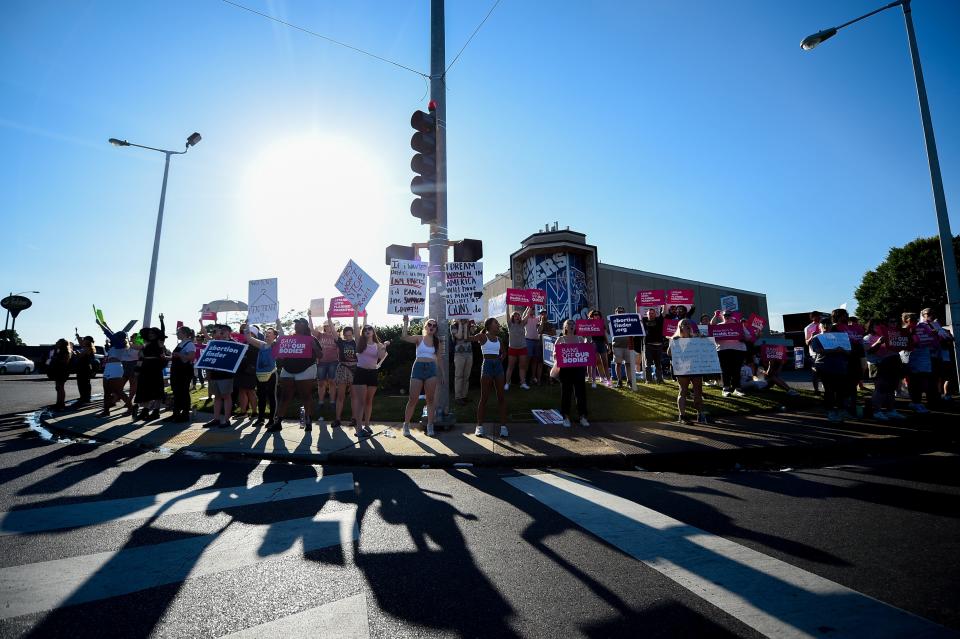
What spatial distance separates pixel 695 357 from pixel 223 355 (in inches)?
335

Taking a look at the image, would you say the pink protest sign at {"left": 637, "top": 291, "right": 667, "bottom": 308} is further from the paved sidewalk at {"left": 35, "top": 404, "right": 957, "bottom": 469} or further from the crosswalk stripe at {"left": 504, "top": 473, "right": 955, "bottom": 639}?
the crosswalk stripe at {"left": 504, "top": 473, "right": 955, "bottom": 639}

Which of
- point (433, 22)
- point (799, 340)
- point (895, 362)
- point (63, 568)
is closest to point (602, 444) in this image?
point (63, 568)

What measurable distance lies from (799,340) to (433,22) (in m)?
34.8

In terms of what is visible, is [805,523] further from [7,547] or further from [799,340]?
[799,340]

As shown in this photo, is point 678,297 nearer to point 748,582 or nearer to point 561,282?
point 748,582

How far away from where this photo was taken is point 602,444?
6090 mm

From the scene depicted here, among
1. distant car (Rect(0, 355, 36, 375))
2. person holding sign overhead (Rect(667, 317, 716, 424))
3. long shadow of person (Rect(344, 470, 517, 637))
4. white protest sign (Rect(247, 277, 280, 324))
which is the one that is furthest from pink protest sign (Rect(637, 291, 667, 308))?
distant car (Rect(0, 355, 36, 375))

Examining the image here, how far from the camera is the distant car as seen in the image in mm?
34375

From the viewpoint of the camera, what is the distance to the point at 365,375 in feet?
24.7

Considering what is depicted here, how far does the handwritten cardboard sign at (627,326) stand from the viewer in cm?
1076

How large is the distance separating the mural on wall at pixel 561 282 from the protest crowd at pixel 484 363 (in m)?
20.4

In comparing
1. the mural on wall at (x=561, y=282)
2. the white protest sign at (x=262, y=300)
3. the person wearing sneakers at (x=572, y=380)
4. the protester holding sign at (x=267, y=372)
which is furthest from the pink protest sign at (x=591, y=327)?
the mural on wall at (x=561, y=282)

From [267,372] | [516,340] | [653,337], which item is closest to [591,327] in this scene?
[653,337]

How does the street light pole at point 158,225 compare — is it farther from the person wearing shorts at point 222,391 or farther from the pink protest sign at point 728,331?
the pink protest sign at point 728,331
